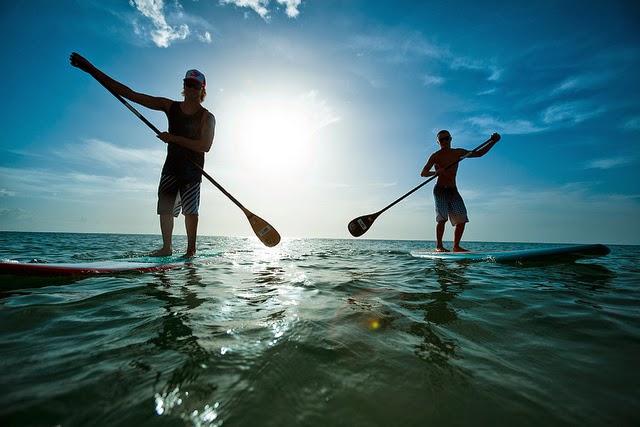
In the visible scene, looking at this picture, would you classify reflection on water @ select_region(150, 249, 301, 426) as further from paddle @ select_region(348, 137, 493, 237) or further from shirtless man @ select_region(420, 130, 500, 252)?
shirtless man @ select_region(420, 130, 500, 252)

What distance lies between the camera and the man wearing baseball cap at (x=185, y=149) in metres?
4.46

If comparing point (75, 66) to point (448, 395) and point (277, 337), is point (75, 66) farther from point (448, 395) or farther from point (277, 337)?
point (448, 395)

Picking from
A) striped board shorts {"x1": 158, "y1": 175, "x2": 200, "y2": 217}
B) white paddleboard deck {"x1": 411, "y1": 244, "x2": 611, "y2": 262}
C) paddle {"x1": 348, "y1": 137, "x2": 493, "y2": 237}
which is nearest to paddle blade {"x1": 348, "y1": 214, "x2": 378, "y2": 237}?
paddle {"x1": 348, "y1": 137, "x2": 493, "y2": 237}

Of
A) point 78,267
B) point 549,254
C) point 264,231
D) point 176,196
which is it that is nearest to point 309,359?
point 78,267

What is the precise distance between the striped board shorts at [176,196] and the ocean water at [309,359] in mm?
2147

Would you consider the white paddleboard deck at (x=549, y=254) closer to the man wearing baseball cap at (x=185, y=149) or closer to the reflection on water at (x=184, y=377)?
the man wearing baseball cap at (x=185, y=149)

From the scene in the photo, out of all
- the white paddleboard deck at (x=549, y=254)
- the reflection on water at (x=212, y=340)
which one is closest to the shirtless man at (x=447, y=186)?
the white paddleboard deck at (x=549, y=254)

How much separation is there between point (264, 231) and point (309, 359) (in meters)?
3.96

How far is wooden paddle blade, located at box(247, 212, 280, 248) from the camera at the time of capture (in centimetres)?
505

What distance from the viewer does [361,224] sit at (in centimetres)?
740

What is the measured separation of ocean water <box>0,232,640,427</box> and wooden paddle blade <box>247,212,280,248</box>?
95.4 inches

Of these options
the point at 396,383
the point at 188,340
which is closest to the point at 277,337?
the point at 188,340

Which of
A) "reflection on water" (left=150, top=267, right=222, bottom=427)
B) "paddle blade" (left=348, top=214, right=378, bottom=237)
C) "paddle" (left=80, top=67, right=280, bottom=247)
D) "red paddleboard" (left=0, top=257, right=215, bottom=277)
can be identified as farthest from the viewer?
"paddle blade" (left=348, top=214, right=378, bottom=237)

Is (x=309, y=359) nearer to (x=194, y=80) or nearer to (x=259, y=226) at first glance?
(x=259, y=226)
